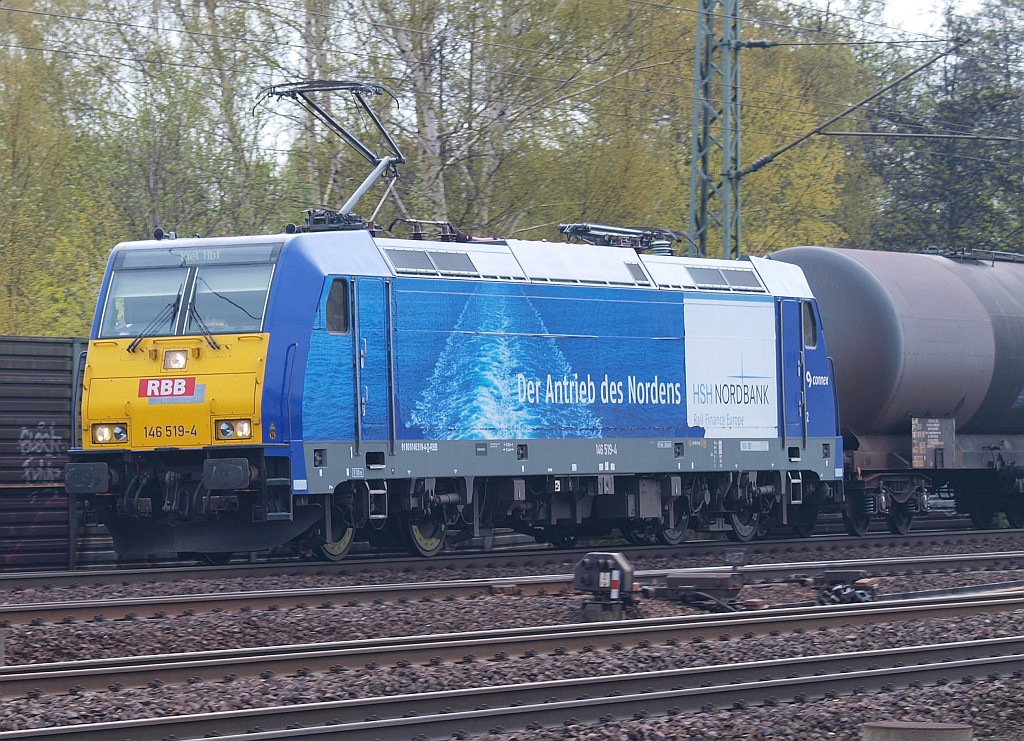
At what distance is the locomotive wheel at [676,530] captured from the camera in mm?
19125

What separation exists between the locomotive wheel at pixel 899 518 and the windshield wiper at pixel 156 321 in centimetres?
1140

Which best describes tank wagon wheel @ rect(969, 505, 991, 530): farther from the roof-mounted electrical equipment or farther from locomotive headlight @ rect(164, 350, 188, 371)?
locomotive headlight @ rect(164, 350, 188, 371)

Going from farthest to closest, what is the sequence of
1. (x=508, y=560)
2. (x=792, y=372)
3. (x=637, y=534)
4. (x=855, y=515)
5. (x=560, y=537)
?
(x=855, y=515) → (x=792, y=372) → (x=637, y=534) → (x=560, y=537) → (x=508, y=560)

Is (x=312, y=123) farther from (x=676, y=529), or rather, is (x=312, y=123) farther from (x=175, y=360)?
(x=175, y=360)

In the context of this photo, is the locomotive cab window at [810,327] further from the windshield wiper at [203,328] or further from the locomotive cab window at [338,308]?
the windshield wiper at [203,328]

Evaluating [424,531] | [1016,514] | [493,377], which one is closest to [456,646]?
[493,377]

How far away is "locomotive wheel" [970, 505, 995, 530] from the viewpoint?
77.9ft

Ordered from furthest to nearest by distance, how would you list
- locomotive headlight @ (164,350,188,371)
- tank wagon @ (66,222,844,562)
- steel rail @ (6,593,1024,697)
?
locomotive headlight @ (164,350,188,371)
tank wagon @ (66,222,844,562)
steel rail @ (6,593,1024,697)

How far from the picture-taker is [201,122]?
27.8m

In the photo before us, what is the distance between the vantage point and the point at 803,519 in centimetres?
2109

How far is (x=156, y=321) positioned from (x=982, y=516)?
1459cm

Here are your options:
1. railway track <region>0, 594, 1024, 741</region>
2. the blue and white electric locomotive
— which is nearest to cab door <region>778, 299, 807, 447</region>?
the blue and white electric locomotive

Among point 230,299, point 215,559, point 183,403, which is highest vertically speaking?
point 230,299

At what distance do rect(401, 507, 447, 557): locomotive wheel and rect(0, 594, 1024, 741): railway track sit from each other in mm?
5552
